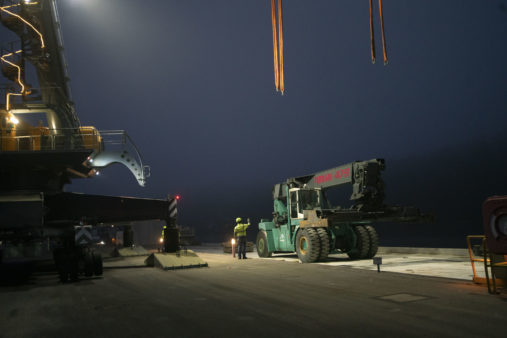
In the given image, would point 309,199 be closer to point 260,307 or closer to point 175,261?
point 175,261

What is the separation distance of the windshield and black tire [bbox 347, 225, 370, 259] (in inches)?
84.2

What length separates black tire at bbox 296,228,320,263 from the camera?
15664mm

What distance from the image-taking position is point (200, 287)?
10.5m

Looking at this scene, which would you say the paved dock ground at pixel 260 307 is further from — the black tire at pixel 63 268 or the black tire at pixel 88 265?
the black tire at pixel 88 265

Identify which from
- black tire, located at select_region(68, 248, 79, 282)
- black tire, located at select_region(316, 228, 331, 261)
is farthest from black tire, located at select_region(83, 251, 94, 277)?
black tire, located at select_region(316, 228, 331, 261)

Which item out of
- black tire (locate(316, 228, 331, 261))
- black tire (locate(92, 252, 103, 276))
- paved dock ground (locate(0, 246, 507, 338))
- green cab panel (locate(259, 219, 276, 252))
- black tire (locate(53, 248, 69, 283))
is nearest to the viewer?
paved dock ground (locate(0, 246, 507, 338))

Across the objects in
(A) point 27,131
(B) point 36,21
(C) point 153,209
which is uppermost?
(B) point 36,21

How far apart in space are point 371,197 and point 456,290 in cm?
740

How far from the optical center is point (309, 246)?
15727 mm

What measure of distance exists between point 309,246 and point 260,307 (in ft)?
27.4

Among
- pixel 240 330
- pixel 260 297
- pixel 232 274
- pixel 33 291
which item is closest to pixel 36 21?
pixel 33 291

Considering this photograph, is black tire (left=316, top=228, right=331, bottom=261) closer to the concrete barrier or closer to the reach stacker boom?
the reach stacker boom

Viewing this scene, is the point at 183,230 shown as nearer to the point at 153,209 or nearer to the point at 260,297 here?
the point at 153,209

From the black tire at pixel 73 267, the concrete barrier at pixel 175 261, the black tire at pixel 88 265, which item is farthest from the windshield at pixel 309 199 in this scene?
the black tire at pixel 73 267
